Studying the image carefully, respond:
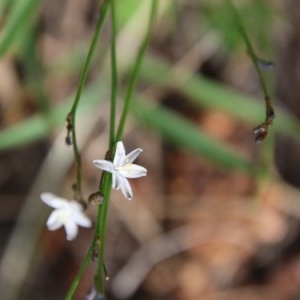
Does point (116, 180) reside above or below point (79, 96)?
below

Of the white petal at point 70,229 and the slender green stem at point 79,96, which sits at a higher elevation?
the slender green stem at point 79,96

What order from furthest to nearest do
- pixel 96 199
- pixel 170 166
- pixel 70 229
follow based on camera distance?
pixel 170 166 → pixel 70 229 → pixel 96 199

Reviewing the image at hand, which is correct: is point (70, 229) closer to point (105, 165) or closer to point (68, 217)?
point (68, 217)

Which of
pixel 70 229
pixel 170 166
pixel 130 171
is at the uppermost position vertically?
pixel 170 166

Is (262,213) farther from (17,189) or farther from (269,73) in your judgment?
(17,189)

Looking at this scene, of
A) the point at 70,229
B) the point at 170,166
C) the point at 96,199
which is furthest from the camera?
the point at 170,166

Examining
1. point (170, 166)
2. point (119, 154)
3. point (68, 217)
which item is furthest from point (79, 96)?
point (170, 166)

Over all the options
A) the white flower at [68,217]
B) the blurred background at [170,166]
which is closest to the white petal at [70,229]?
the white flower at [68,217]

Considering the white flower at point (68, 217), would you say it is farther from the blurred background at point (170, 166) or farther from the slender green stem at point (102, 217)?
the blurred background at point (170, 166)

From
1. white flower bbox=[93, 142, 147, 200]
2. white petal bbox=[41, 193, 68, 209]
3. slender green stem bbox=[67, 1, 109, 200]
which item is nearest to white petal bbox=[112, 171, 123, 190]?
white flower bbox=[93, 142, 147, 200]

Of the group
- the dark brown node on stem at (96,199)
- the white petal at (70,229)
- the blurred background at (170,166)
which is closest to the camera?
the dark brown node on stem at (96,199)
